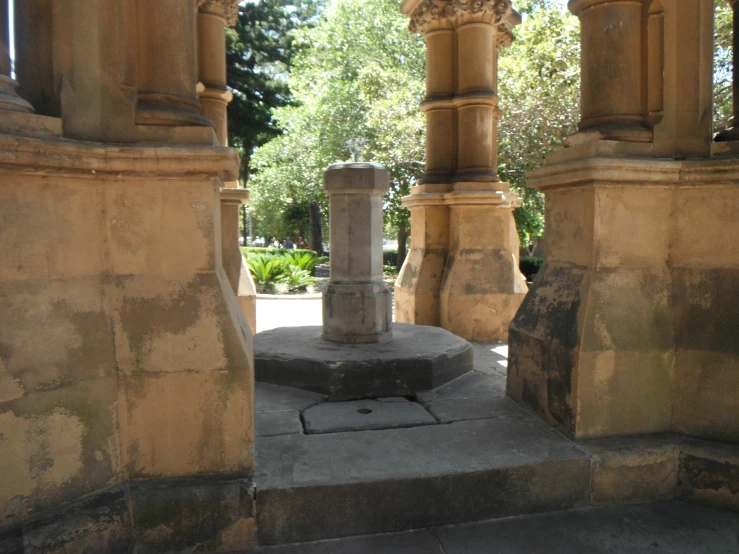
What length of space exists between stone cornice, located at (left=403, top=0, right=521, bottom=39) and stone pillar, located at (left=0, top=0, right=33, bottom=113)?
501 cm

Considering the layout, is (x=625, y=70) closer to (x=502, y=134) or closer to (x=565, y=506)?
(x=565, y=506)

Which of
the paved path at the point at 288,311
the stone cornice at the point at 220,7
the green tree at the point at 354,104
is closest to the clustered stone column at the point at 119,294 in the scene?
the stone cornice at the point at 220,7

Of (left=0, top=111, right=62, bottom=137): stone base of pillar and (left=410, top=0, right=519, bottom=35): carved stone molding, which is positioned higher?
(left=410, top=0, right=519, bottom=35): carved stone molding

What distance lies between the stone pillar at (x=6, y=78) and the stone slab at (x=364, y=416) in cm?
206

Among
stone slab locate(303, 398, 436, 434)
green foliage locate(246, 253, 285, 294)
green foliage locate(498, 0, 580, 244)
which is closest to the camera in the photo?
stone slab locate(303, 398, 436, 434)

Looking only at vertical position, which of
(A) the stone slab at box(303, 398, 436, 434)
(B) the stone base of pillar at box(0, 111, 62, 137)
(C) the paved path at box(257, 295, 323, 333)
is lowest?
(C) the paved path at box(257, 295, 323, 333)

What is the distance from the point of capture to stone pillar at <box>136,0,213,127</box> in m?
2.57

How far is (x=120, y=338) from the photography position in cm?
247

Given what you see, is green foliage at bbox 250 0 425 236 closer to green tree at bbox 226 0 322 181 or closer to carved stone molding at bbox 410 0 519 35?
green tree at bbox 226 0 322 181

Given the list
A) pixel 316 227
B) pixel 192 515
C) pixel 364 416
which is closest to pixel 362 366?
pixel 364 416

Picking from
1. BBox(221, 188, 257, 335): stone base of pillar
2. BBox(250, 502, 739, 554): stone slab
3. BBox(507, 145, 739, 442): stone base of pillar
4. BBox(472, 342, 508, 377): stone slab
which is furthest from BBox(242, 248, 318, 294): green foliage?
BBox(250, 502, 739, 554): stone slab

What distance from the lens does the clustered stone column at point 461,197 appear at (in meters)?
6.28

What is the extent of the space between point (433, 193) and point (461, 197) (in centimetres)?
38

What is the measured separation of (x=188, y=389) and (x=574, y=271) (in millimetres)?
2058
